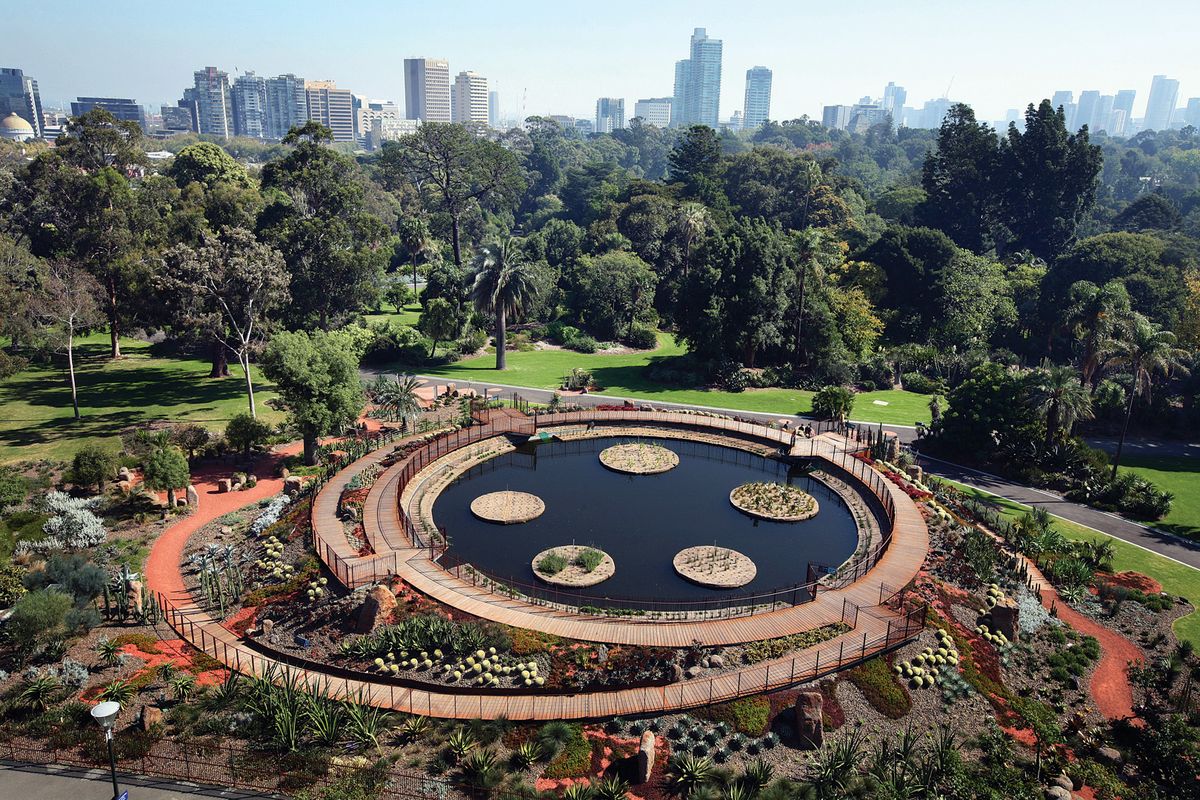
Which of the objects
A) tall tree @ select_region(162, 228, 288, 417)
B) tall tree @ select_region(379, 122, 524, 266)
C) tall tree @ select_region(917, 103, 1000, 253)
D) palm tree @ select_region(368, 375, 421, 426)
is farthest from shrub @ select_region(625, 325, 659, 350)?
tall tree @ select_region(917, 103, 1000, 253)

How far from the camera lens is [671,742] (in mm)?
24672

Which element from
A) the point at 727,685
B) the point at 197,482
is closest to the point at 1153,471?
the point at 727,685

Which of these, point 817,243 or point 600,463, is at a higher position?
point 817,243

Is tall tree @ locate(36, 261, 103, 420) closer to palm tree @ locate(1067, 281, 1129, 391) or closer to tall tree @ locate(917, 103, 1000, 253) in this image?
palm tree @ locate(1067, 281, 1129, 391)

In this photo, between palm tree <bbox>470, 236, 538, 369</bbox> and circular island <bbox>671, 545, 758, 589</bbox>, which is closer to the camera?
circular island <bbox>671, 545, 758, 589</bbox>

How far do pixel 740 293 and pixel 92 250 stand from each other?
58439mm

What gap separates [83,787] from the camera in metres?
22.3

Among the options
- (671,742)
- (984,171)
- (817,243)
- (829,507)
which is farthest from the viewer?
(984,171)

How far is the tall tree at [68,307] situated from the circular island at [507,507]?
32159mm

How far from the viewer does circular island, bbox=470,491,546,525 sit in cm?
4109

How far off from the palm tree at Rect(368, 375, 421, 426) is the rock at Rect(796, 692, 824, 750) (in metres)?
36.9

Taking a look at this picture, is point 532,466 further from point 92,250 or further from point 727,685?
point 92,250

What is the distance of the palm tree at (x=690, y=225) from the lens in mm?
101750

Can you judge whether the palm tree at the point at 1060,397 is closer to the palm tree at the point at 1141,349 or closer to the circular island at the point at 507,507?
the palm tree at the point at 1141,349
